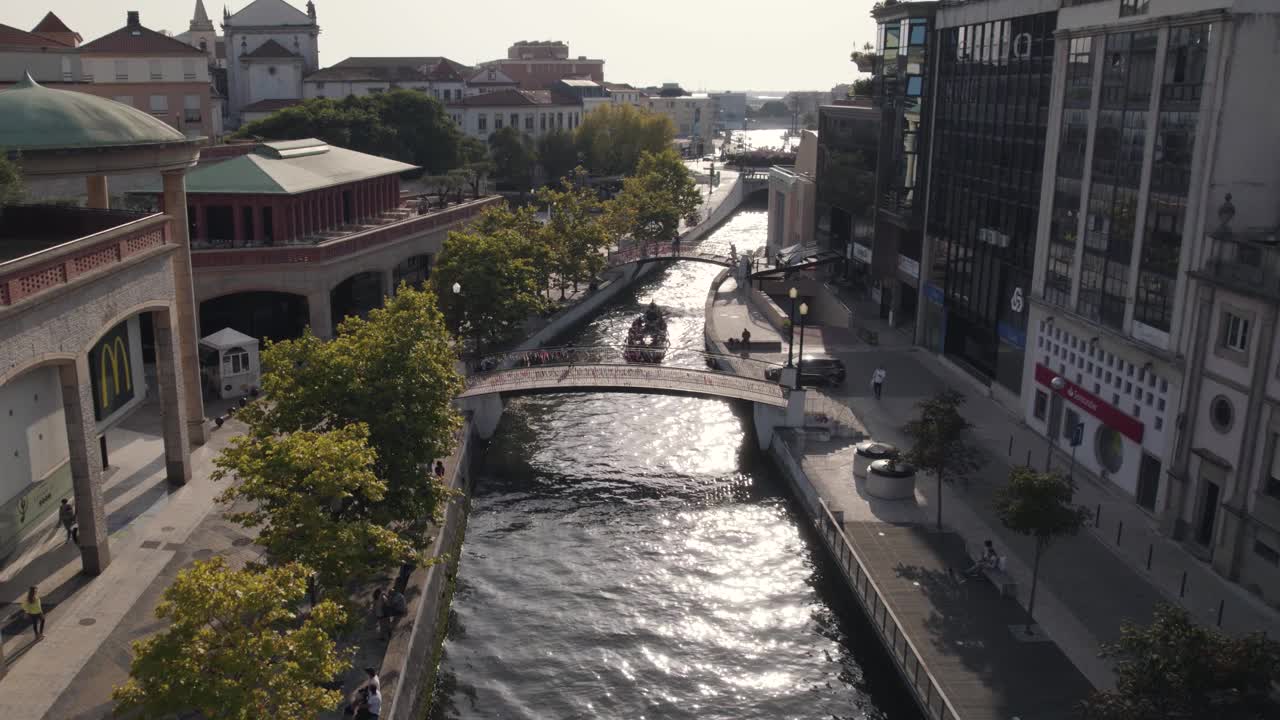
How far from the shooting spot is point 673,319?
82.9 metres

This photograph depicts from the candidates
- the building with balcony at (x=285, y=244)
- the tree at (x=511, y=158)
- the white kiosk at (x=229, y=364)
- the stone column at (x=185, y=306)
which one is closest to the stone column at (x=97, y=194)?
the stone column at (x=185, y=306)

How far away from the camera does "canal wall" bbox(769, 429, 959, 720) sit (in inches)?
1091

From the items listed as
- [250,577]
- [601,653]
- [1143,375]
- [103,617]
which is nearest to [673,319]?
[1143,375]

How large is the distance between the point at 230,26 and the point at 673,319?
120 meters

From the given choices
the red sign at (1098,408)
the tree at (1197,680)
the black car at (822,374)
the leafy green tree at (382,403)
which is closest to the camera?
the tree at (1197,680)

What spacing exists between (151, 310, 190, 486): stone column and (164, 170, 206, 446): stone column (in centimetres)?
51

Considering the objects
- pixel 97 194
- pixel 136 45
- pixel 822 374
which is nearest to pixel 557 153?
pixel 136 45

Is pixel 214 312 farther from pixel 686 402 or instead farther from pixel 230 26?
pixel 230 26

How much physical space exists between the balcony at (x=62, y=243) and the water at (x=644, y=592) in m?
15.4

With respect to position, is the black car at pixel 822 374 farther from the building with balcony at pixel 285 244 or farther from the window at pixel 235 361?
the window at pixel 235 361

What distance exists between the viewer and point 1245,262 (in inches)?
1379

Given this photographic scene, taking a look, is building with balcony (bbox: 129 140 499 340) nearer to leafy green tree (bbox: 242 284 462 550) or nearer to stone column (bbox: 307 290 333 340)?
stone column (bbox: 307 290 333 340)

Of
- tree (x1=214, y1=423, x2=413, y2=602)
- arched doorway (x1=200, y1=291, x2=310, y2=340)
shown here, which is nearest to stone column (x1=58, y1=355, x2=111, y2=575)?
tree (x1=214, y1=423, x2=413, y2=602)

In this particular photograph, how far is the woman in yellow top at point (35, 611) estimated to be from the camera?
2830cm
